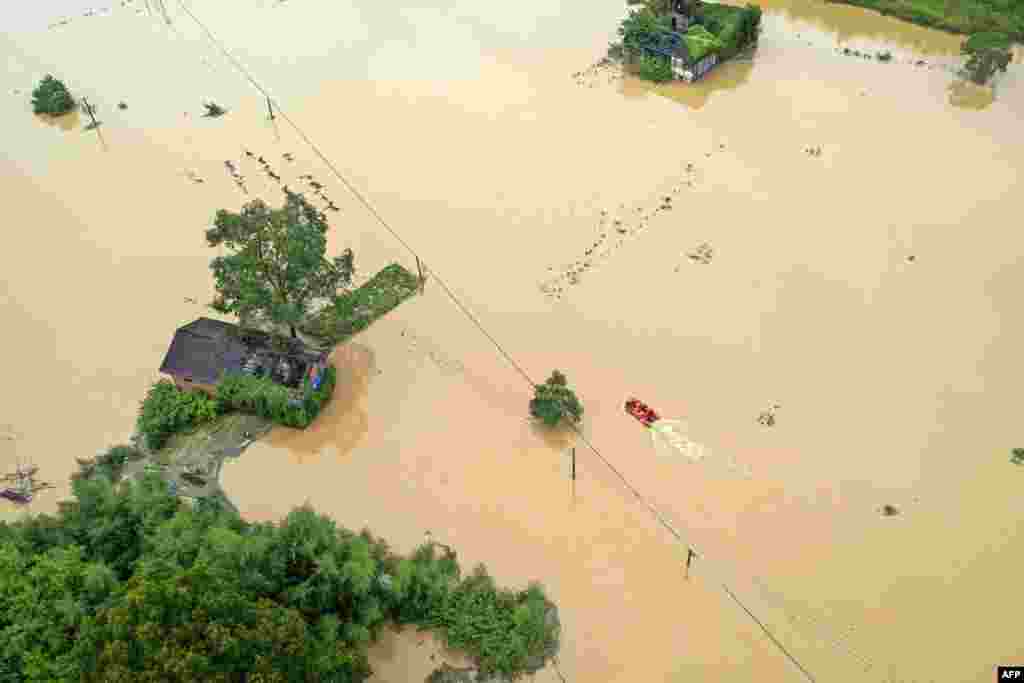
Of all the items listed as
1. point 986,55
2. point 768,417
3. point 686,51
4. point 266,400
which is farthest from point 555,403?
point 986,55

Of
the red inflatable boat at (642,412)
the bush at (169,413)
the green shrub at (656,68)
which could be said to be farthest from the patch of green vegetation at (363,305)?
the green shrub at (656,68)

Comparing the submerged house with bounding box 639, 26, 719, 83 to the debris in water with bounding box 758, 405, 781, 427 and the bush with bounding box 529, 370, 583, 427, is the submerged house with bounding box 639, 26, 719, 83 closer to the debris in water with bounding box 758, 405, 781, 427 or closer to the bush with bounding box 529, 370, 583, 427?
the debris in water with bounding box 758, 405, 781, 427

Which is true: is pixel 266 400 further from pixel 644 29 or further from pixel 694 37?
pixel 694 37

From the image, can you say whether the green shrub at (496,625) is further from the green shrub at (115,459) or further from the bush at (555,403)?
the green shrub at (115,459)

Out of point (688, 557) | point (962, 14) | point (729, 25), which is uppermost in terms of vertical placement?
point (962, 14)

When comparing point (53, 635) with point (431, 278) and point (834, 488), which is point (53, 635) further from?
point (834, 488)

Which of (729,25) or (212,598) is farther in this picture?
(729,25)

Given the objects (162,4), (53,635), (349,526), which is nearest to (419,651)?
(349,526)
